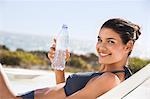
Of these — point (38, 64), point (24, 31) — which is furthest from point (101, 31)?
point (24, 31)

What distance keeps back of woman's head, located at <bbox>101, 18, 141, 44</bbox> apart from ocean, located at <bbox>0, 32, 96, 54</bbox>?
2.45 meters

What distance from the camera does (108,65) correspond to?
155cm

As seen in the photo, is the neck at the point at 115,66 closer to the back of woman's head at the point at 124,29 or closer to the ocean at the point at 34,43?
the back of woman's head at the point at 124,29

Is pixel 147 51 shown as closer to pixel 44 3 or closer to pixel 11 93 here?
pixel 44 3

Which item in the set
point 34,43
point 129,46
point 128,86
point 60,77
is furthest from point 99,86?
point 34,43

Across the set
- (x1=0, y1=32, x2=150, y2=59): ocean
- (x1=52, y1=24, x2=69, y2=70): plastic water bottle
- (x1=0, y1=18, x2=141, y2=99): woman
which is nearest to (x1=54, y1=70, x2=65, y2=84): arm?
(x1=52, y1=24, x2=69, y2=70): plastic water bottle

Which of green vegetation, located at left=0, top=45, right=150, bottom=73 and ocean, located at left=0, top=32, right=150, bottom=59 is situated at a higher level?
ocean, located at left=0, top=32, right=150, bottom=59

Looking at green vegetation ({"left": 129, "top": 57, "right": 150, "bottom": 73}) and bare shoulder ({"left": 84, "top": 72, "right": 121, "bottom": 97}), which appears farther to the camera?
green vegetation ({"left": 129, "top": 57, "right": 150, "bottom": 73})

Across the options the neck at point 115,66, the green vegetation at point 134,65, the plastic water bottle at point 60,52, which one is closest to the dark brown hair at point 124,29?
the neck at point 115,66

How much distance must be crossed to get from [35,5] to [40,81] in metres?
1.47

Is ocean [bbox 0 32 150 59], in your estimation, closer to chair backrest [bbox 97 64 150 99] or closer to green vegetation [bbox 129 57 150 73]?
green vegetation [bbox 129 57 150 73]

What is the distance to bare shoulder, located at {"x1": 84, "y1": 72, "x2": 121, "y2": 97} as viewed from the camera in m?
1.40

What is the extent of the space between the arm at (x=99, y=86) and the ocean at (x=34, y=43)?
2.51 meters

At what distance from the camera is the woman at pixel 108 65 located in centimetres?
142
